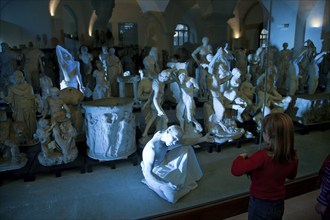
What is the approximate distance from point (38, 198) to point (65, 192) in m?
0.30

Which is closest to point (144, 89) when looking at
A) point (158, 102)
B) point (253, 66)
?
point (158, 102)

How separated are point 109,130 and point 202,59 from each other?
321cm

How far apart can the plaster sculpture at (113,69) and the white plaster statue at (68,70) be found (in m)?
0.76

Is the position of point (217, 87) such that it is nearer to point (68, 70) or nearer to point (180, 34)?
point (180, 34)

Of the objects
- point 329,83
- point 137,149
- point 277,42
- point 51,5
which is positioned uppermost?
point 51,5

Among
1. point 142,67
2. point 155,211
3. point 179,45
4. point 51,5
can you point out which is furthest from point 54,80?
point 155,211

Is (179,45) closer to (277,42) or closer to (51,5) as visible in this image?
(277,42)

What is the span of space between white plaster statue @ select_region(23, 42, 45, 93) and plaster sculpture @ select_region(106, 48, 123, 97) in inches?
58.2

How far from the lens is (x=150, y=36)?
5.06 metres

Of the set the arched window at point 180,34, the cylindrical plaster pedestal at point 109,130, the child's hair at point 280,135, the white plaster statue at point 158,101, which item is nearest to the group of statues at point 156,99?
the white plaster statue at point 158,101

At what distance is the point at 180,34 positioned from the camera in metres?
5.21

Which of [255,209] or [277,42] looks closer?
[255,209]

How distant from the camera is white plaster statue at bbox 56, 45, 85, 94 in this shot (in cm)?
459

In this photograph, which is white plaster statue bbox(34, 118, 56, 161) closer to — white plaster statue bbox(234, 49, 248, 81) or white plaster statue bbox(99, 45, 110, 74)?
white plaster statue bbox(99, 45, 110, 74)
